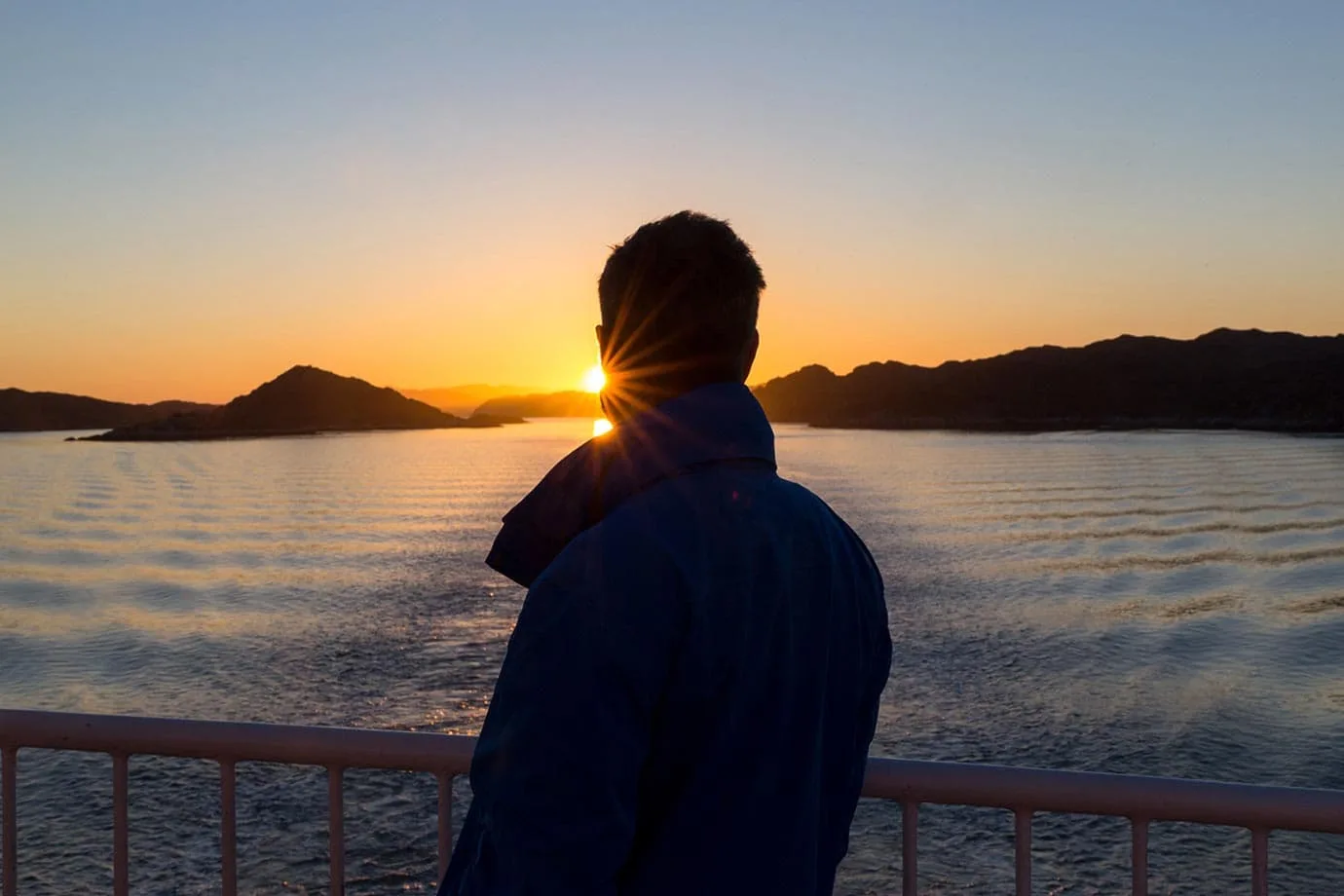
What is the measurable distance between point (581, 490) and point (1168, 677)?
17.2 meters

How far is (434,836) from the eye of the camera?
9320mm

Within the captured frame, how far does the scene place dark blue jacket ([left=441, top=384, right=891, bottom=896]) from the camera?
1.07 meters

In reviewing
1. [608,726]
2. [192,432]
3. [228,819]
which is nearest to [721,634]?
[608,726]

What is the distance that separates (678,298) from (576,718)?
1.68ft

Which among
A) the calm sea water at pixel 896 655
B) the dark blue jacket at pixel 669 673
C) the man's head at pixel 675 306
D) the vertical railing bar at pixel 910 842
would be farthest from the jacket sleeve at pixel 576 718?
the calm sea water at pixel 896 655

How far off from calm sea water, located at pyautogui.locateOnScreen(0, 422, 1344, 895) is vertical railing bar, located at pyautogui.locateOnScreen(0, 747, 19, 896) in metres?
6.79

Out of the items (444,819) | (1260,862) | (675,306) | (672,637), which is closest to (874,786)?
(1260,862)

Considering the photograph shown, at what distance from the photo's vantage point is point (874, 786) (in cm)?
190

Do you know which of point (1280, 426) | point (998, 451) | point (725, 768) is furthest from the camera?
point (1280, 426)

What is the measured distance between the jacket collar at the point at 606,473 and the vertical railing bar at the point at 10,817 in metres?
1.56

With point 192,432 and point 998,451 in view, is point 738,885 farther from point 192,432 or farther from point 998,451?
point 192,432

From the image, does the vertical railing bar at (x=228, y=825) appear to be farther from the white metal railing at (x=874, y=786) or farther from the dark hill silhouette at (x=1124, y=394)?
the dark hill silhouette at (x=1124, y=394)

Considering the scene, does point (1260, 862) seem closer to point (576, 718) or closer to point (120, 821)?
point (576, 718)

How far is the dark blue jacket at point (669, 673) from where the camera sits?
107 cm
